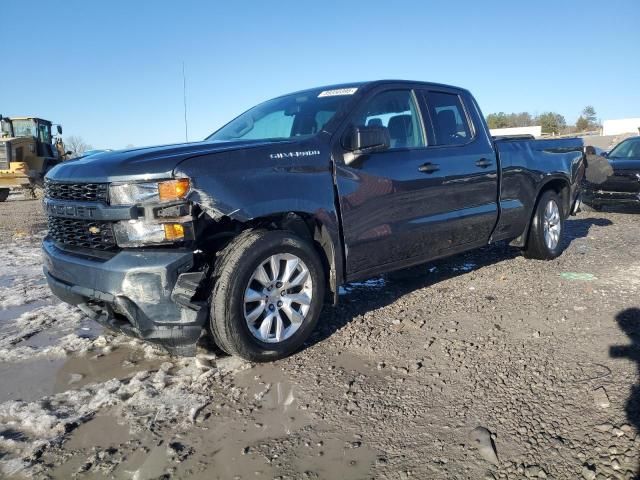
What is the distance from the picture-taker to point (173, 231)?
9.41 feet

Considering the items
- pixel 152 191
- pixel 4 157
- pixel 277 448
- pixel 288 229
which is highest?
pixel 4 157

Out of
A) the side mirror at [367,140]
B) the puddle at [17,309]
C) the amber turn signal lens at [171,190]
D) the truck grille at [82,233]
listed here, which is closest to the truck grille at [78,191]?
the truck grille at [82,233]

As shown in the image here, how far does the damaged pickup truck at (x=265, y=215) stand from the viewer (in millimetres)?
2865

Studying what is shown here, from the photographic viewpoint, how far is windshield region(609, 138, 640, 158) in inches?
409

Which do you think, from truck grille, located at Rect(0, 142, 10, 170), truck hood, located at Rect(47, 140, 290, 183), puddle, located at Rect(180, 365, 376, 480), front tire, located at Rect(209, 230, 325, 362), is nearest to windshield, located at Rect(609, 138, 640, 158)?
front tire, located at Rect(209, 230, 325, 362)

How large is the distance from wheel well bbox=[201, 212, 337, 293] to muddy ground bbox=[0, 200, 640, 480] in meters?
0.61

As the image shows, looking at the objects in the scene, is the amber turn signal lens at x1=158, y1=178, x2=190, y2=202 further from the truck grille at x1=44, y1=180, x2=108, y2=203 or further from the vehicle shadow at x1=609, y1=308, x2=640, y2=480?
the vehicle shadow at x1=609, y1=308, x2=640, y2=480

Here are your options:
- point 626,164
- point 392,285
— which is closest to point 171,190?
point 392,285

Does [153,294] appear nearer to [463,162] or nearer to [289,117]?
[289,117]

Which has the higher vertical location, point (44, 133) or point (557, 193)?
point (44, 133)

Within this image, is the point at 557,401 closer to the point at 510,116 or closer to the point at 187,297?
the point at 187,297

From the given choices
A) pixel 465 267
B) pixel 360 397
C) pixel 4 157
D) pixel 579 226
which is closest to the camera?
pixel 360 397

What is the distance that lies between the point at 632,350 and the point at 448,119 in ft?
8.37

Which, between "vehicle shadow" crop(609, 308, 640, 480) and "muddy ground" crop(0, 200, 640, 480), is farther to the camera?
"vehicle shadow" crop(609, 308, 640, 480)
